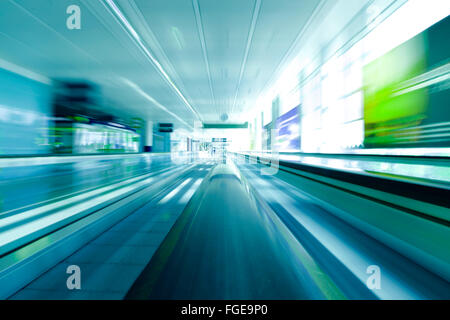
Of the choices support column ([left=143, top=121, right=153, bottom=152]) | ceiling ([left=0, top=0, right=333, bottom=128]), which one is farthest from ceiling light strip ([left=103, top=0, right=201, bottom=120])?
support column ([left=143, top=121, right=153, bottom=152])

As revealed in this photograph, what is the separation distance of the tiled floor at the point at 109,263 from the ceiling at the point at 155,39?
185 inches

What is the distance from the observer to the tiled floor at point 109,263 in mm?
1228

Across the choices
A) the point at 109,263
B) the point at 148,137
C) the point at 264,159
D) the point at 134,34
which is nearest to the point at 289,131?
the point at 264,159

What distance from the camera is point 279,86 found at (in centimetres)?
927

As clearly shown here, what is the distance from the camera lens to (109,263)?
60.9 inches

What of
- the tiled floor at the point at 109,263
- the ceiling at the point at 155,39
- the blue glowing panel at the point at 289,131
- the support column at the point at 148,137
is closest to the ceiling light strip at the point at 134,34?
the ceiling at the point at 155,39

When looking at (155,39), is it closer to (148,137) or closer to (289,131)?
(289,131)

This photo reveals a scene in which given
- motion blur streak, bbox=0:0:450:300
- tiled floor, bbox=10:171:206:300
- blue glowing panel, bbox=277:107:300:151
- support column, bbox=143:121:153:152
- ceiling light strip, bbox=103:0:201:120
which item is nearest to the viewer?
tiled floor, bbox=10:171:206:300

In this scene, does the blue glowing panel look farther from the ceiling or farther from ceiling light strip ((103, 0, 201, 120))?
ceiling light strip ((103, 0, 201, 120))

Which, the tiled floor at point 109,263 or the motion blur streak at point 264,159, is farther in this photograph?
the motion blur streak at point 264,159

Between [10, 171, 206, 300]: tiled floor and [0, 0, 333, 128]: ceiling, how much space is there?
4.70 metres

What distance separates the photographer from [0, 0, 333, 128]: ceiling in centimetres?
392

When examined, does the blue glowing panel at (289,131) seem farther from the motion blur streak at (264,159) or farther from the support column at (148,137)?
the support column at (148,137)
